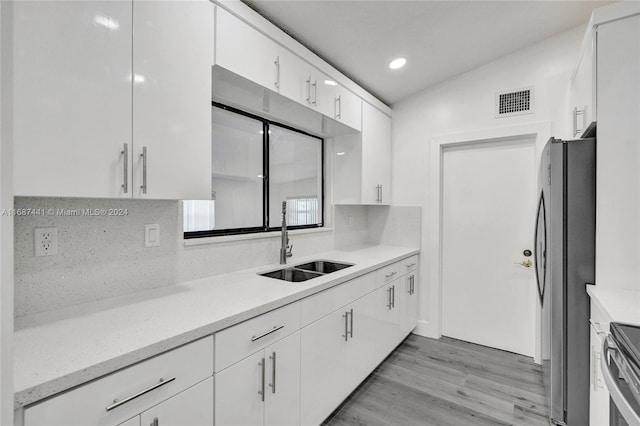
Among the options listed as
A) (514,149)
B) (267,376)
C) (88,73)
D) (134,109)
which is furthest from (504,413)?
(88,73)

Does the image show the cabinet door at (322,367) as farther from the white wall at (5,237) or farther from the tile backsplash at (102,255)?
the white wall at (5,237)

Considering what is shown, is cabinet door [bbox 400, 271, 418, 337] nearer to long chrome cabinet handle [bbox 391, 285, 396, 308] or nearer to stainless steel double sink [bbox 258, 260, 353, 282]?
long chrome cabinet handle [bbox 391, 285, 396, 308]

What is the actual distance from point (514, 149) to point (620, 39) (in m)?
1.32

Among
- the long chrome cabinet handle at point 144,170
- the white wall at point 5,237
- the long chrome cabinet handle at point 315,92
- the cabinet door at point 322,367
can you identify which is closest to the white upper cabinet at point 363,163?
the long chrome cabinet handle at point 315,92

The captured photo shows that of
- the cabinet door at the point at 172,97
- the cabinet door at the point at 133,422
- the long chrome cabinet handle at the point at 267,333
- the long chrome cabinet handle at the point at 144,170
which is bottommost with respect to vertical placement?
the cabinet door at the point at 133,422

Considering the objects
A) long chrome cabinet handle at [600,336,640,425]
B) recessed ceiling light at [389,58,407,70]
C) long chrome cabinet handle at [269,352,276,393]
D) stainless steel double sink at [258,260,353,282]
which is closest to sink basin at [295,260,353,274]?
stainless steel double sink at [258,260,353,282]

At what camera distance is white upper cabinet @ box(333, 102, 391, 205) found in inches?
114

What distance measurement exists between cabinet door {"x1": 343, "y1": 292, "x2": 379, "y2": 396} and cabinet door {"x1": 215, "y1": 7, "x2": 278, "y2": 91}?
1510mm

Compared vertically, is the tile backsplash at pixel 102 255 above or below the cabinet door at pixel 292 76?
below

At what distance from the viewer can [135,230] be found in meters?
1.51

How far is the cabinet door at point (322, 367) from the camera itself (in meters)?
1.63

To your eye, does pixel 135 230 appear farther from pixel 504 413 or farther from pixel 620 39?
pixel 620 39

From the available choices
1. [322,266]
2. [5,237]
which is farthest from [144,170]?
[322,266]

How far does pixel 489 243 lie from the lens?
299 centimetres
